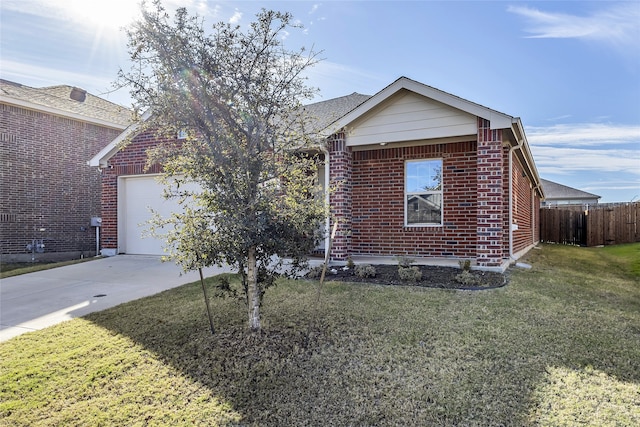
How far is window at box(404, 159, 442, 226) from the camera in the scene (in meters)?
8.93

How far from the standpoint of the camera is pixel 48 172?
42.4ft

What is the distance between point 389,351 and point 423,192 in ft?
19.1

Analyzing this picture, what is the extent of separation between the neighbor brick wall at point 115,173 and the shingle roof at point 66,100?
40.0 inches

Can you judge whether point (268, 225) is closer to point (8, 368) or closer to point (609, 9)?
point (8, 368)

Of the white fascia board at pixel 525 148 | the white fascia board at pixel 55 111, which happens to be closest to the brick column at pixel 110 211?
the white fascia board at pixel 55 111

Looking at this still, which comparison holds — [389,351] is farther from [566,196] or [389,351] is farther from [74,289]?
[566,196]

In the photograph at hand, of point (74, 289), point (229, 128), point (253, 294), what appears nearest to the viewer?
point (229, 128)

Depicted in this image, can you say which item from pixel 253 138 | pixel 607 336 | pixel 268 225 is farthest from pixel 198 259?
pixel 607 336

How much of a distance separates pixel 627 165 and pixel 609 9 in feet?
51.7

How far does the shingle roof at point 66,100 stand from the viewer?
493 inches

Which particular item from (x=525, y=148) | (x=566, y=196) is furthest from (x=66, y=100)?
(x=566, y=196)

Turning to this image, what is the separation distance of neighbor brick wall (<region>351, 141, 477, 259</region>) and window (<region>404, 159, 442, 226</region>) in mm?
126

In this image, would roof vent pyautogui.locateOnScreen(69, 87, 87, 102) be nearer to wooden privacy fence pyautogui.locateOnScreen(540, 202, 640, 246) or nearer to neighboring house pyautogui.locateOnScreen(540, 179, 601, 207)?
wooden privacy fence pyautogui.locateOnScreen(540, 202, 640, 246)

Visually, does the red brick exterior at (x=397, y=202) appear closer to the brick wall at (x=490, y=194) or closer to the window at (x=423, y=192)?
the window at (x=423, y=192)
